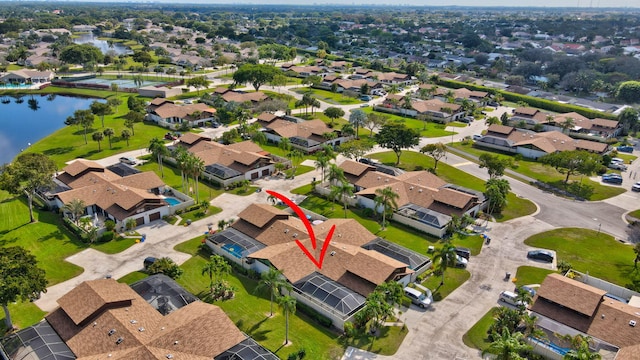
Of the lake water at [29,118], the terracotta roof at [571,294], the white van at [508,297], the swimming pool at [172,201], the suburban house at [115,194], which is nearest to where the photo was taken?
the terracotta roof at [571,294]

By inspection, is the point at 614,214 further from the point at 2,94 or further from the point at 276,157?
the point at 2,94

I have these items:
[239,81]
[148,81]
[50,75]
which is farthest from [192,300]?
[50,75]

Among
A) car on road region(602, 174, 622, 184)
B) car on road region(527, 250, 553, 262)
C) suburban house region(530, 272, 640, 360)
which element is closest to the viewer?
suburban house region(530, 272, 640, 360)

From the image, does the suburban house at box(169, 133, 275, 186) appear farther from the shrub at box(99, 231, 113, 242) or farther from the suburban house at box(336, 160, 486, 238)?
the shrub at box(99, 231, 113, 242)

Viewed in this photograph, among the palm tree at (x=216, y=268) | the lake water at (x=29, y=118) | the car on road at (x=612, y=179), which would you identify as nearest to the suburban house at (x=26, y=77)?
the lake water at (x=29, y=118)

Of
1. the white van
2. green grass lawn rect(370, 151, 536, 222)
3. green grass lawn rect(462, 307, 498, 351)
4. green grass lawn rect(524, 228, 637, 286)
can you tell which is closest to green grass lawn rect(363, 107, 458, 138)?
green grass lawn rect(370, 151, 536, 222)

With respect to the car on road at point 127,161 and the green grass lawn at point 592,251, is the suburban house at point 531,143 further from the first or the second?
the car on road at point 127,161
